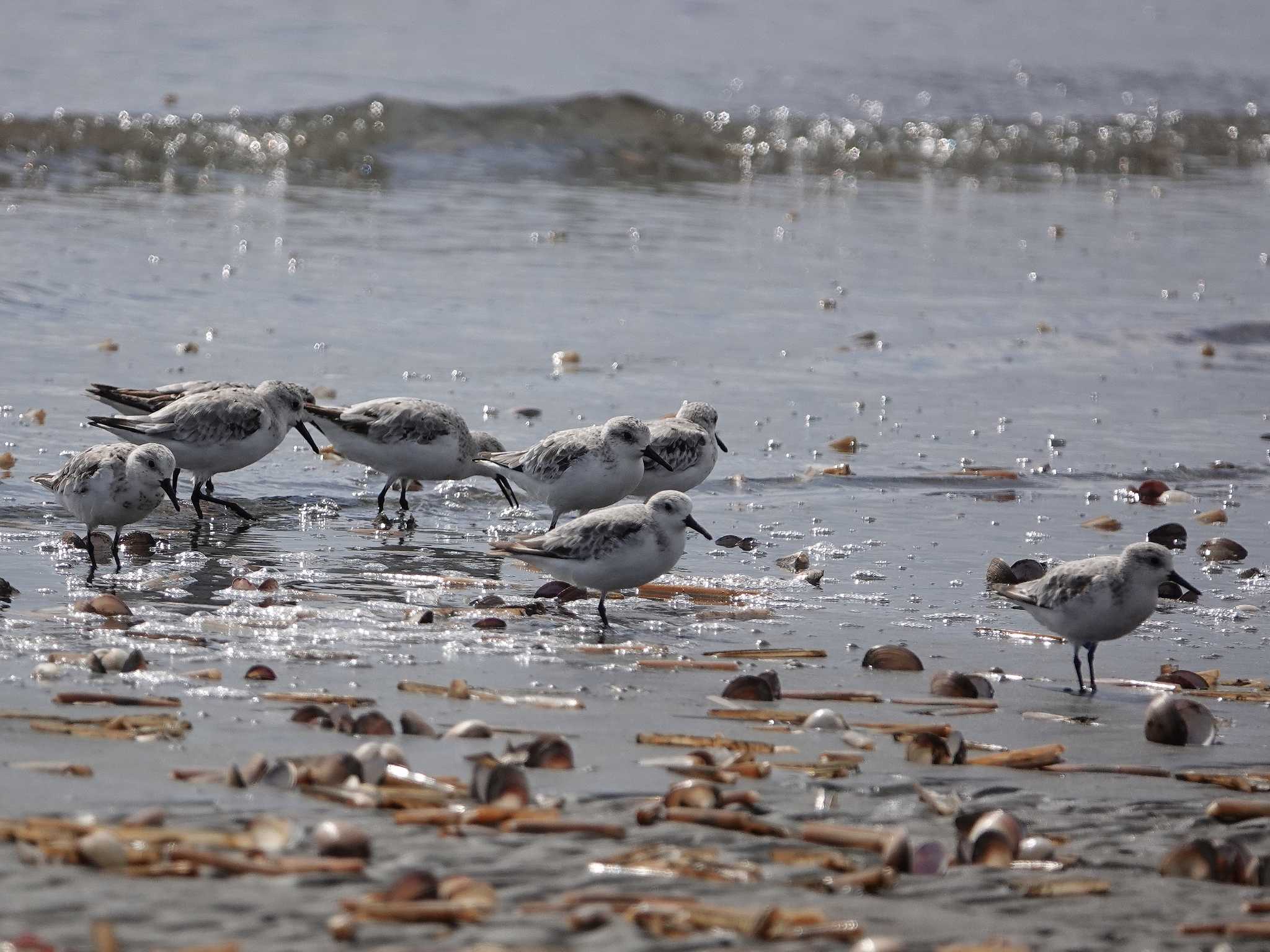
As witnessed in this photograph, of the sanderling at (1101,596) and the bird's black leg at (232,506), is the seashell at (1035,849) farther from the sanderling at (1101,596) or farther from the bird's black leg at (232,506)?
the bird's black leg at (232,506)

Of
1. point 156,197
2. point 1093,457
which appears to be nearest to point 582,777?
point 1093,457

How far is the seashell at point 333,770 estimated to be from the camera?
4.94 metres

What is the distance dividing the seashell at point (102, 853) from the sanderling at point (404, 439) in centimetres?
569

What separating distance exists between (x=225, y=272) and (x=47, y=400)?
5.11m

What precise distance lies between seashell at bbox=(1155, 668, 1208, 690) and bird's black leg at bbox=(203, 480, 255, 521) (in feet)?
17.5

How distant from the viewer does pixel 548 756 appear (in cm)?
526

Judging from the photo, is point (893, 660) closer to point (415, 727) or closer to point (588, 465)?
point (415, 727)

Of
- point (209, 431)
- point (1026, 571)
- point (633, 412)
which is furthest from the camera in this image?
point (633, 412)

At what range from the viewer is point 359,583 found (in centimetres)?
809

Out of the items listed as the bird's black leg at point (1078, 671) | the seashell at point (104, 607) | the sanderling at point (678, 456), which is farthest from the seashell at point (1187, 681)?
the seashell at point (104, 607)

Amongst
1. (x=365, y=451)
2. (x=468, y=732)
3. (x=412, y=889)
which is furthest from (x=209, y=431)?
(x=412, y=889)

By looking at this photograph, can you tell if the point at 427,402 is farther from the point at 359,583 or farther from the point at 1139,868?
the point at 1139,868

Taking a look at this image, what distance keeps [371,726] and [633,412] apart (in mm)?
6915

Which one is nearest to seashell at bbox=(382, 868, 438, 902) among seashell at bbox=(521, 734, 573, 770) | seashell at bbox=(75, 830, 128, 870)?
seashell at bbox=(75, 830, 128, 870)
